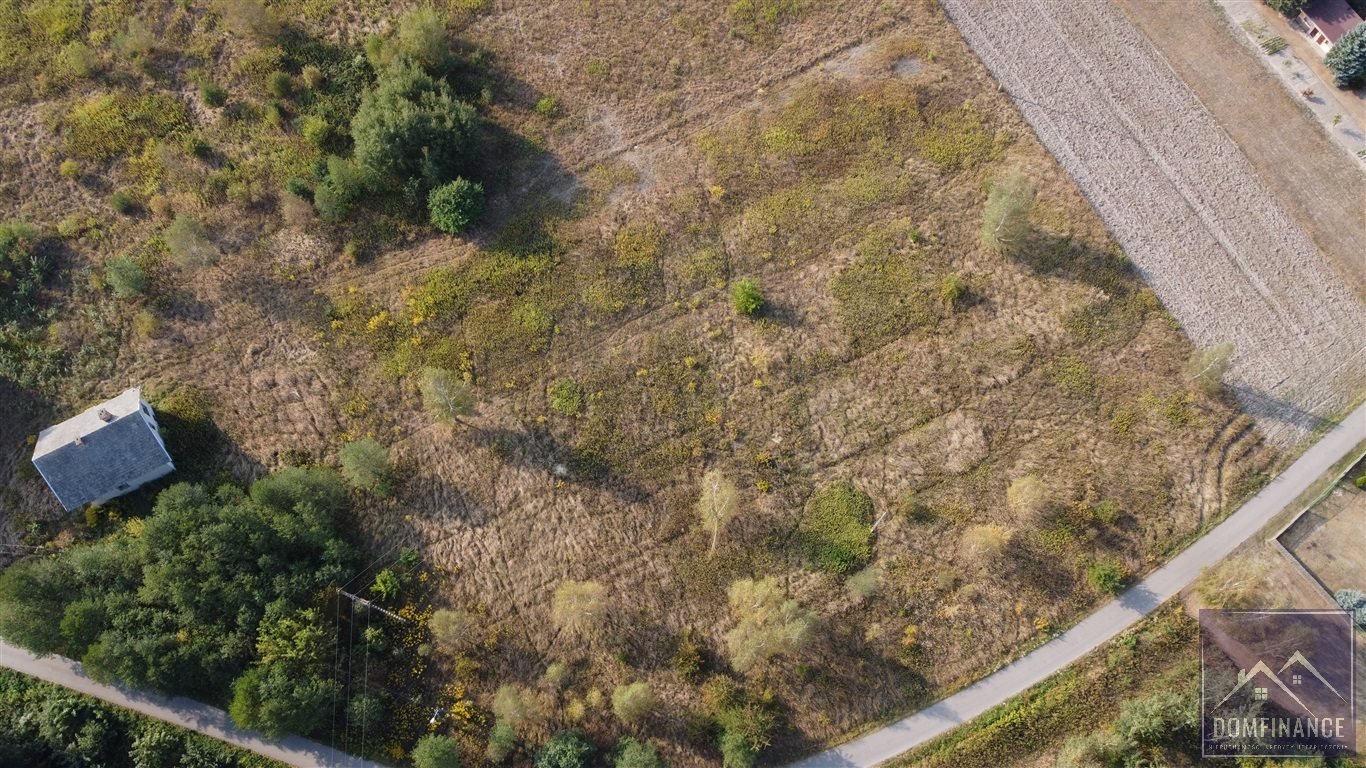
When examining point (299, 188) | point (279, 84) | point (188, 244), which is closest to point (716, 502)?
point (299, 188)

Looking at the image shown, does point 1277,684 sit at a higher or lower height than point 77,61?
lower

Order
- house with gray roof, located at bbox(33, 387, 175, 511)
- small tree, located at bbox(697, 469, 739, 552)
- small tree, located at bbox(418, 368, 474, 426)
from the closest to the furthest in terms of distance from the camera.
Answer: house with gray roof, located at bbox(33, 387, 175, 511) → small tree, located at bbox(697, 469, 739, 552) → small tree, located at bbox(418, 368, 474, 426)

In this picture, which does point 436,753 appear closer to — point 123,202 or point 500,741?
point 500,741

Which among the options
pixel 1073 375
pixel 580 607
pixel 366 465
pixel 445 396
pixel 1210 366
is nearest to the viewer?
pixel 580 607

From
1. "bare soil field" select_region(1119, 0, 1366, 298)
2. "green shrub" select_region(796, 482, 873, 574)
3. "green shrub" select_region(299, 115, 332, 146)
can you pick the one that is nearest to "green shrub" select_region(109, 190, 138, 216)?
"green shrub" select_region(299, 115, 332, 146)

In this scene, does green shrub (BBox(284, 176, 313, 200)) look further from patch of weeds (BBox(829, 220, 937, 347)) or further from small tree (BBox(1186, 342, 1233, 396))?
small tree (BBox(1186, 342, 1233, 396))

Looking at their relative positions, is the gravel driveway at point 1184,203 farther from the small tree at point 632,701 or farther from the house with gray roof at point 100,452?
the house with gray roof at point 100,452
